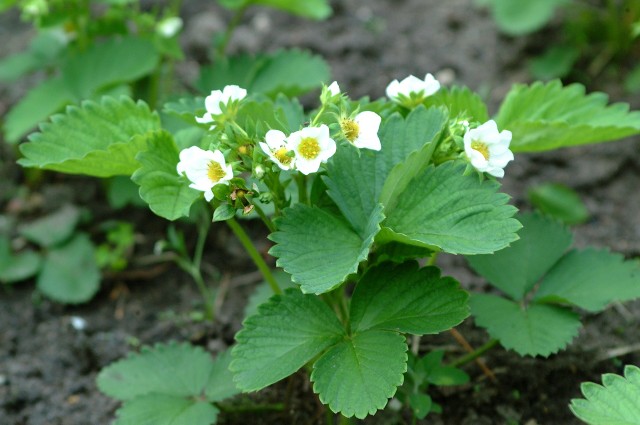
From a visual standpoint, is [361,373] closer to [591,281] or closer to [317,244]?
[317,244]

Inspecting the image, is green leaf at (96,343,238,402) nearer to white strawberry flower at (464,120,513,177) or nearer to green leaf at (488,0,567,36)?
white strawberry flower at (464,120,513,177)

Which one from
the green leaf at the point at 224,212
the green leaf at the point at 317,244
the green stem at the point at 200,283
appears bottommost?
the green stem at the point at 200,283

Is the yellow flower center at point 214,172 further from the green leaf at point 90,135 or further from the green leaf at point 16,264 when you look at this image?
the green leaf at point 16,264

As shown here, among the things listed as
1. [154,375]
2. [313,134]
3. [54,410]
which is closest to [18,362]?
[54,410]

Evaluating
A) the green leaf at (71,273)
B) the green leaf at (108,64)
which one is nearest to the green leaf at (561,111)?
the green leaf at (108,64)

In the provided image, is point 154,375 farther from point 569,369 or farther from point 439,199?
point 569,369

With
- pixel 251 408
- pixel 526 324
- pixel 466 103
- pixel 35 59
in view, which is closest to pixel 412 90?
pixel 466 103
